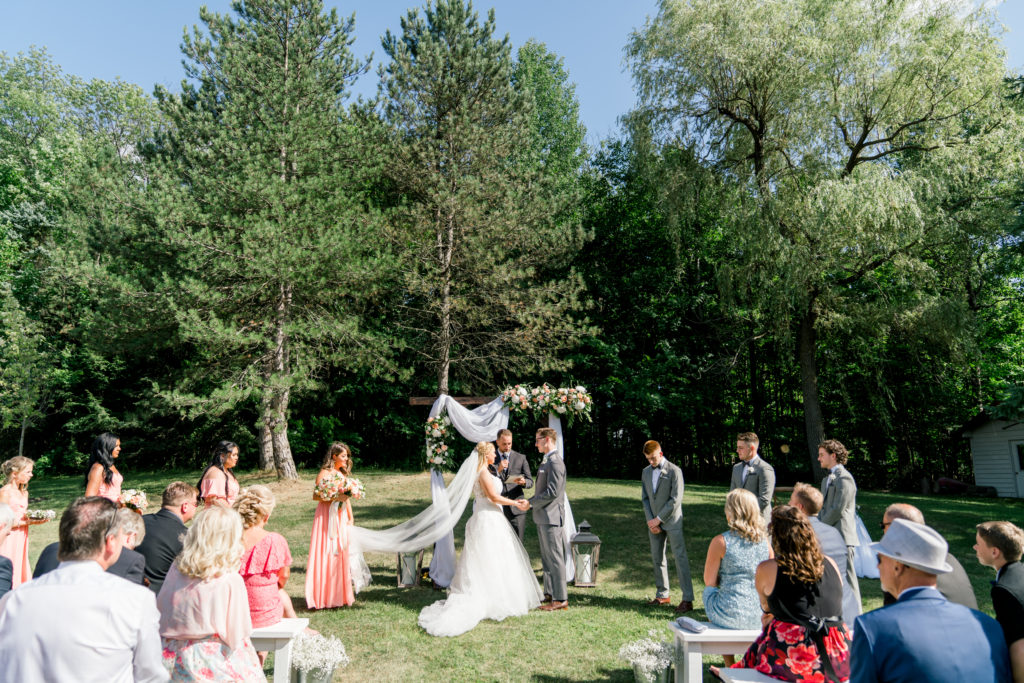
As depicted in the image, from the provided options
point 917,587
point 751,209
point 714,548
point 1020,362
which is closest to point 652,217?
point 751,209

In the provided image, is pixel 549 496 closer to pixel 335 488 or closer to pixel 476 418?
pixel 335 488

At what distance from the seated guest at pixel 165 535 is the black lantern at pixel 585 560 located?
505cm

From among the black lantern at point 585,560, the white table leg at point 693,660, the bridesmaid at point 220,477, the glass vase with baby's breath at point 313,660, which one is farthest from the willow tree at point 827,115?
the glass vase with baby's breath at point 313,660

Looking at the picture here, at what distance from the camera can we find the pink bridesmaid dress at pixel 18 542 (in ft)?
19.7

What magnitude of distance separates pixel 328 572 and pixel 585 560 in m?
3.29

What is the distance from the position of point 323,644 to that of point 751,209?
14757mm

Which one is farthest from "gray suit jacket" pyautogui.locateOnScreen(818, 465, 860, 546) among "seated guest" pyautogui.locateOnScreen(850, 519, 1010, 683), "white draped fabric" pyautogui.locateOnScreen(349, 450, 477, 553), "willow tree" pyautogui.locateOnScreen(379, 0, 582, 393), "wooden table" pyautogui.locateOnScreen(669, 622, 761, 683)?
"willow tree" pyautogui.locateOnScreen(379, 0, 582, 393)

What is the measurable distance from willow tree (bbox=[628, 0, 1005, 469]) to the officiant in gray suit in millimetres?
9597

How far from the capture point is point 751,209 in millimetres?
16172

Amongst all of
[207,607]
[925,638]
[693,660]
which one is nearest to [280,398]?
[207,607]

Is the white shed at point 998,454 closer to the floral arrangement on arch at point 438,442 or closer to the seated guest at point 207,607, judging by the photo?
the floral arrangement on arch at point 438,442

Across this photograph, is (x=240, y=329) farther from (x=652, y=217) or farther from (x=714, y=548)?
(x=652, y=217)

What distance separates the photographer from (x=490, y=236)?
19.3 m

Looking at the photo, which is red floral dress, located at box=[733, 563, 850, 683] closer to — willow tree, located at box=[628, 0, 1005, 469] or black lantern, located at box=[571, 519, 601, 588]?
black lantern, located at box=[571, 519, 601, 588]
